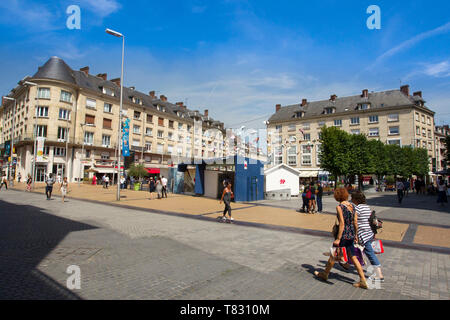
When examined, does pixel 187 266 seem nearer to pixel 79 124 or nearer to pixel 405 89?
pixel 79 124

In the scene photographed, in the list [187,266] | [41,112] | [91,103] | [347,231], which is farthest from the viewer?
[91,103]

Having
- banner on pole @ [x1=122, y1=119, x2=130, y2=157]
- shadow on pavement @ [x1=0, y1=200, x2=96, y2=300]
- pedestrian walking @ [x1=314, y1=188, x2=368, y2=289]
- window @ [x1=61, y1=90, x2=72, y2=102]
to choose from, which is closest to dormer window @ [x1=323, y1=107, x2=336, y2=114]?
banner on pole @ [x1=122, y1=119, x2=130, y2=157]

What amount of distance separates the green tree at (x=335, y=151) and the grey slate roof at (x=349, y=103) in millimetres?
22764

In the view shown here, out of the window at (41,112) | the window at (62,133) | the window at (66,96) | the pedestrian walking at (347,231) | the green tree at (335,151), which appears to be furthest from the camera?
the window at (66,96)

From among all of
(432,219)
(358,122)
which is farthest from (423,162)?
(432,219)

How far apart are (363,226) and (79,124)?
44255 mm

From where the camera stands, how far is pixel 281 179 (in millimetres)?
22859

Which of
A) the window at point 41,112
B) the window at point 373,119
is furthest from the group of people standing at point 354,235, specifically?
the window at point 373,119

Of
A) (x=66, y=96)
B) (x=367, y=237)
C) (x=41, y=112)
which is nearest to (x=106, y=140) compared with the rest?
(x=66, y=96)

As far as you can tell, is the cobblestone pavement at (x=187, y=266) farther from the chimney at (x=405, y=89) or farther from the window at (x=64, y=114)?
the chimney at (x=405, y=89)

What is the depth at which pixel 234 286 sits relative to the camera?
4066 mm

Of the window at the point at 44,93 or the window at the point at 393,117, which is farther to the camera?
the window at the point at 393,117

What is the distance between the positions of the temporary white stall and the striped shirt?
17.0m

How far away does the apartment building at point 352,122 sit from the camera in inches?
1981
